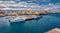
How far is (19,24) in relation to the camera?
8.89ft

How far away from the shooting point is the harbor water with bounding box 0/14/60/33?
8.75 feet

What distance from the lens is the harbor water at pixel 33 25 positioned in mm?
2666

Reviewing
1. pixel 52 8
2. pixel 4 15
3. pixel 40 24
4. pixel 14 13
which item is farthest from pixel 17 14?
pixel 52 8

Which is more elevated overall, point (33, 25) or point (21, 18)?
point (21, 18)

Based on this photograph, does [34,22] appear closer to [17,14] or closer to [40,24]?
[40,24]

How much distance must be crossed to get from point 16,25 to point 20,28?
96 mm

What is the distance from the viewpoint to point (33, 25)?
2.71 metres

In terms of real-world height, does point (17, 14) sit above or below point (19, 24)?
above

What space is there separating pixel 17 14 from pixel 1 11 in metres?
0.31

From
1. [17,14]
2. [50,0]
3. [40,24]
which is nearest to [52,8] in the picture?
[50,0]

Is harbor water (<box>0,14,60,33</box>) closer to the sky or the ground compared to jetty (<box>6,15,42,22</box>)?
closer to the ground

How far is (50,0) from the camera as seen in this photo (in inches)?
110

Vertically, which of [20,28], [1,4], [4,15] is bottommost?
[20,28]

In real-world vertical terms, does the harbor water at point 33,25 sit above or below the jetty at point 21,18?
below
